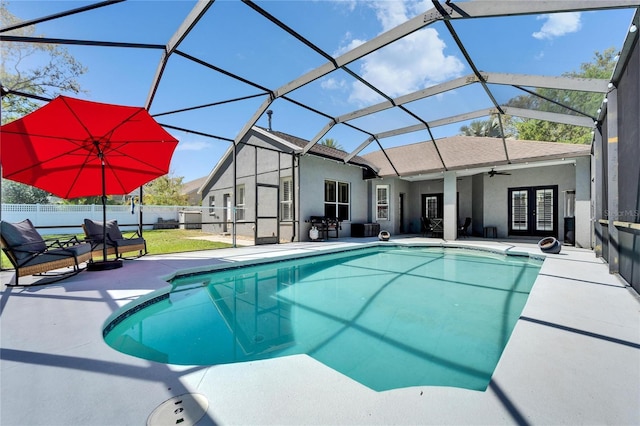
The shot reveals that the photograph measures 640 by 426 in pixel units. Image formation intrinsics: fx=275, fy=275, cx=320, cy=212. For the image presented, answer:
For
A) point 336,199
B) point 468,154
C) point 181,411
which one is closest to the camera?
point 181,411

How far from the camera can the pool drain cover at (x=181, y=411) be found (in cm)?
145

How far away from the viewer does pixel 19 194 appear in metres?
16.4

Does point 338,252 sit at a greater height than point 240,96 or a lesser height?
lesser

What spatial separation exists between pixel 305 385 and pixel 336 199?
1091 cm

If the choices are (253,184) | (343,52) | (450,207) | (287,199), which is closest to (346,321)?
(343,52)

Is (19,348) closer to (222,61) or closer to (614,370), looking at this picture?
(614,370)

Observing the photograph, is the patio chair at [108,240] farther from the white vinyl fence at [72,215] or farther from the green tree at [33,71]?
the green tree at [33,71]

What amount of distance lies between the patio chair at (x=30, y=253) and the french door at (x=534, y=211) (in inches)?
581

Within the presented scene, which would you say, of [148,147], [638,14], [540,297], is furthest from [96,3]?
[540,297]

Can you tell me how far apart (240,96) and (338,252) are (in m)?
5.44

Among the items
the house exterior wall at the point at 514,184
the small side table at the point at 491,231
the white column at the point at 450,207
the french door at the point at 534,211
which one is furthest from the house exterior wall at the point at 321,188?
the french door at the point at 534,211

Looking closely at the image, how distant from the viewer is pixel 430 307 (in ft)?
13.5

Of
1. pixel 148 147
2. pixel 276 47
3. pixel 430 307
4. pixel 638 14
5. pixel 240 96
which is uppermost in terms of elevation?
pixel 276 47

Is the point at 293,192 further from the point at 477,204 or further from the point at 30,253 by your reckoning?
the point at 477,204
